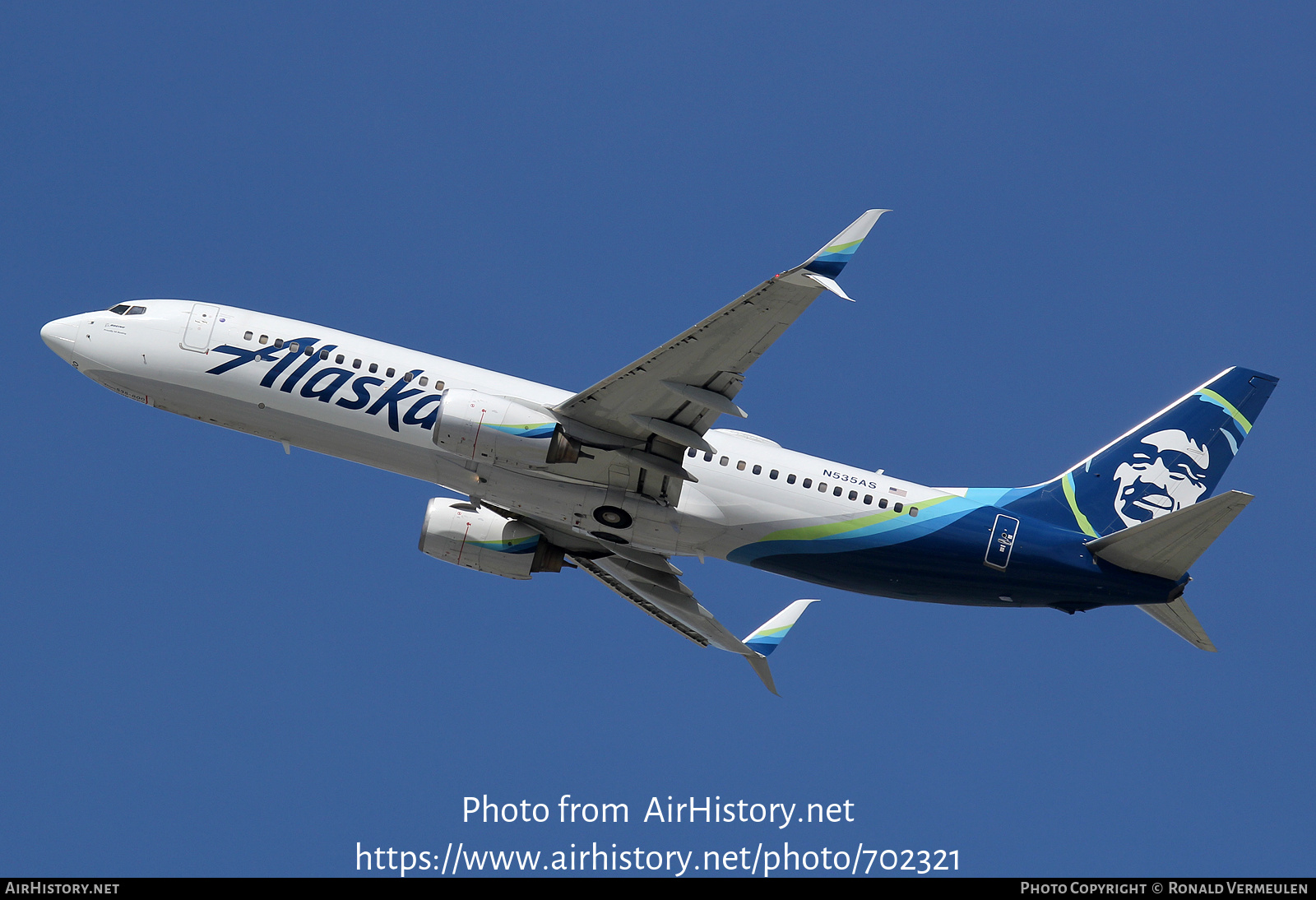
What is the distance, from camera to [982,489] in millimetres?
34656

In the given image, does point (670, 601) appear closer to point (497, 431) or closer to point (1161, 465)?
point (497, 431)

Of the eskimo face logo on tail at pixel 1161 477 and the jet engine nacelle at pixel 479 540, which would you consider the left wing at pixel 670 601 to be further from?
Result: the eskimo face logo on tail at pixel 1161 477

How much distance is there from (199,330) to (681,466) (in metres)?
13.6

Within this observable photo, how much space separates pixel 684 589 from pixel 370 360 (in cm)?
1193

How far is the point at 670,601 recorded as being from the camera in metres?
38.8

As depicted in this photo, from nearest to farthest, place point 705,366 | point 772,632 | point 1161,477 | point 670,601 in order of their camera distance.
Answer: point 705,366, point 1161,477, point 670,601, point 772,632

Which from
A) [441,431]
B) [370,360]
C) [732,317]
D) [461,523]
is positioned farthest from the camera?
[461,523]

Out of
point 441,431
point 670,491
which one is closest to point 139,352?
point 441,431

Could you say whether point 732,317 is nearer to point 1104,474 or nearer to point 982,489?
Result: point 982,489

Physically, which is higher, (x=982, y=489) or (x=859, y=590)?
(x=982, y=489)

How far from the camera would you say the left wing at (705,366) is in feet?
87.9

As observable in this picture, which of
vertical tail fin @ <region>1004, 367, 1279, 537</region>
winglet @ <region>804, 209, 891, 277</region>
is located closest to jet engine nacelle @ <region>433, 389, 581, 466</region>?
winglet @ <region>804, 209, 891, 277</region>

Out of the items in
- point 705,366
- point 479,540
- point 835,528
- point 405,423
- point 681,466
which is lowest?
point 479,540

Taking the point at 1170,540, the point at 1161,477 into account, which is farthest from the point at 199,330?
the point at 1161,477
